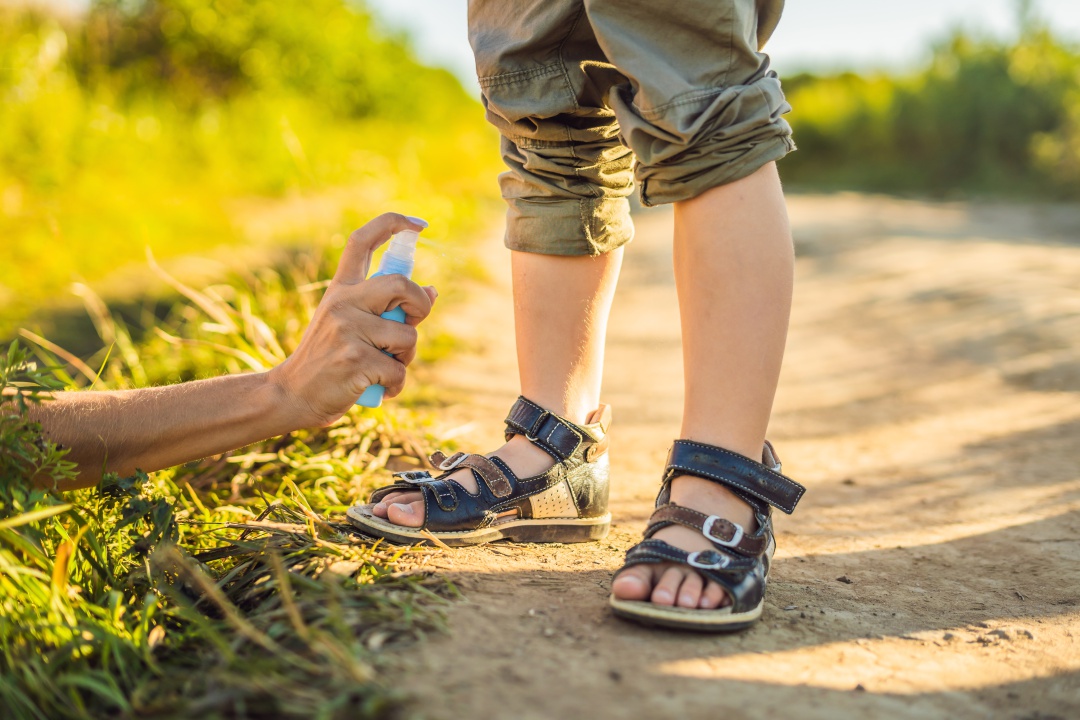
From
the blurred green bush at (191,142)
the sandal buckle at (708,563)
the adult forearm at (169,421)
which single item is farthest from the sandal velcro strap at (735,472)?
the blurred green bush at (191,142)

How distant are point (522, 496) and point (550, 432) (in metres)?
0.13

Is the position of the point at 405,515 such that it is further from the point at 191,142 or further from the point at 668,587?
the point at 191,142

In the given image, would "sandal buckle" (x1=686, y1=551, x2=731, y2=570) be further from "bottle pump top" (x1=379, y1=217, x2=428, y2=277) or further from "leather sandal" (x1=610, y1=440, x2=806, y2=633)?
"bottle pump top" (x1=379, y1=217, x2=428, y2=277)

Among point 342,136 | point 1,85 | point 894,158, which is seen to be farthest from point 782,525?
point 894,158

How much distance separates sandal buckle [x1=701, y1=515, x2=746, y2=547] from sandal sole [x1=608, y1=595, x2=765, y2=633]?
4.2 inches

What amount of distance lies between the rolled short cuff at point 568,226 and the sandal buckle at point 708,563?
62 centimetres

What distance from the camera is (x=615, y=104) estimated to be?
1.44m

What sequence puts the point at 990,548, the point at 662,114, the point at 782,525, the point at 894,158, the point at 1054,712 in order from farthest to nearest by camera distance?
the point at 894,158, the point at 782,525, the point at 990,548, the point at 662,114, the point at 1054,712

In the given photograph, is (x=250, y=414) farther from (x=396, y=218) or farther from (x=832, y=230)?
(x=832, y=230)

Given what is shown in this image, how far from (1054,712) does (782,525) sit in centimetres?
88

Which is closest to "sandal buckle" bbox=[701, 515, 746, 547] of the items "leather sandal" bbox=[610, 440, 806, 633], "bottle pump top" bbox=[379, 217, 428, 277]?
"leather sandal" bbox=[610, 440, 806, 633]

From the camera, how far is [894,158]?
44.2 feet

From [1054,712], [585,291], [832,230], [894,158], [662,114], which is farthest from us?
[894,158]

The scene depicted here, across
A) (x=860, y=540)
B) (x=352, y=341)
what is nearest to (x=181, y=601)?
(x=352, y=341)
